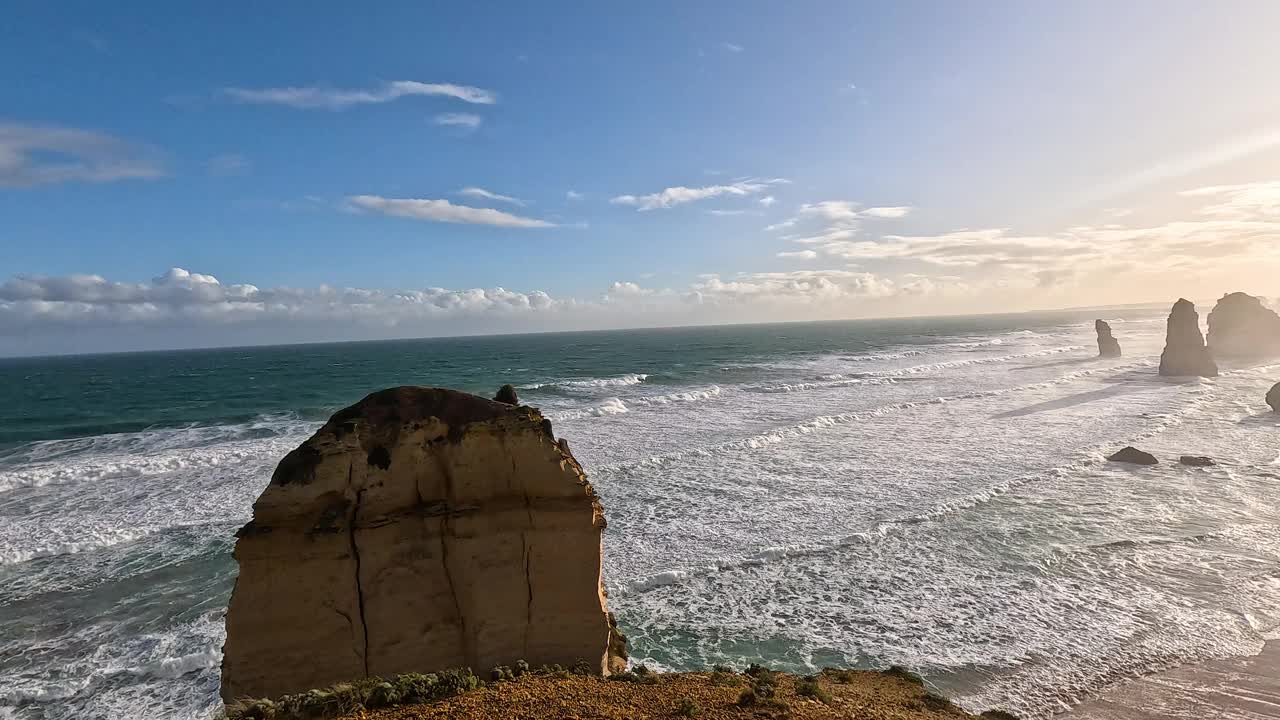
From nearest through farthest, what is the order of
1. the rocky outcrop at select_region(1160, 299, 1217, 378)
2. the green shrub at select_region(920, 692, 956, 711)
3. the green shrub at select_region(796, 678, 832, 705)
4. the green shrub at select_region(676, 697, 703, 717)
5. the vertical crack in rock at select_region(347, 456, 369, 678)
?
the green shrub at select_region(676, 697, 703, 717) → the vertical crack in rock at select_region(347, 456, 369, 678) → the green shrub at select_region(796, 678, 832, 705) → the green shrub at select_region(920, 692, 956, 711) → the rocky outcrop at select_region(1160, 299, 1217, 378)

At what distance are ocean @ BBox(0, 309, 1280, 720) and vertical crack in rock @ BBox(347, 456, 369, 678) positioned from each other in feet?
13.4

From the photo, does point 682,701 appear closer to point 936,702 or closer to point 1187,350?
point 936,702

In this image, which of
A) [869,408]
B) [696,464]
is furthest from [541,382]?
[696,464]

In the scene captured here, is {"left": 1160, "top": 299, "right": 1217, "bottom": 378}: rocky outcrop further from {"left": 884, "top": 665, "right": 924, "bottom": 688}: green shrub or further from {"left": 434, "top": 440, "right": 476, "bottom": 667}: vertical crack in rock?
{"left": 434, "top": 440, "right": 476, "bottom": 667}: vertical crack in rock

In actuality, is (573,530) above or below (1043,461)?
above

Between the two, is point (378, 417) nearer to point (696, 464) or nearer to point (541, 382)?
point (696, 464)

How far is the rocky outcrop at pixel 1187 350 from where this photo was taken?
51.6 meters

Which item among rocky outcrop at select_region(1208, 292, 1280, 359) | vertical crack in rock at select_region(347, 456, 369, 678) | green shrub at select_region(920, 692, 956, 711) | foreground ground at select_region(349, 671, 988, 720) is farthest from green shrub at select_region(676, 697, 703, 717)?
rocky outcrop at select_region(1208, 292, 1280, 359)

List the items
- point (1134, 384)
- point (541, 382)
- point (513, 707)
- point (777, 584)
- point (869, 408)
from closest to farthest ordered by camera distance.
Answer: point (513, 707) → point (777, 584) → point (869, 408) → point (1134, 384) → point (541, 382)

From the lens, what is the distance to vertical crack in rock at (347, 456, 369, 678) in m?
8.53

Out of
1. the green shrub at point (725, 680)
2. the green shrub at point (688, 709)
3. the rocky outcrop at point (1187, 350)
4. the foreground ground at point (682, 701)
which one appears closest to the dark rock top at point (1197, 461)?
the foreground ground at point (682, 701)

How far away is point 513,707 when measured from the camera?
7301 millimetres

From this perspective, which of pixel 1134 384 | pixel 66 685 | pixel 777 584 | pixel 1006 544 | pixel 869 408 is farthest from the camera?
pixel 1134 384

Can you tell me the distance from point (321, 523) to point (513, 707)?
3.83 meters
